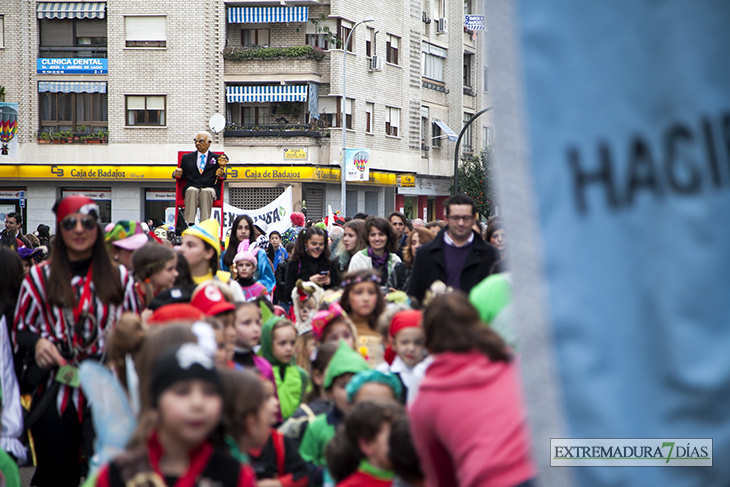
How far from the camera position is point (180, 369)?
282cm

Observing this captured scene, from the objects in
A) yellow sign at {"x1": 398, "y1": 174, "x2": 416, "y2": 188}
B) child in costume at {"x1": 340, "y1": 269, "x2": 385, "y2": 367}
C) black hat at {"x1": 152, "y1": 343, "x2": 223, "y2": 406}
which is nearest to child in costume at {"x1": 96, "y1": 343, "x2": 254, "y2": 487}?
black hat at {"x1": 152, "y1": 343, "x2": 223, "y2": 406}

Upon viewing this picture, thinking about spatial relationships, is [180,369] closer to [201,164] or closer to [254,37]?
[201,164]

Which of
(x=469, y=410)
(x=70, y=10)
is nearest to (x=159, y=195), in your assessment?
(x=70, y=10)

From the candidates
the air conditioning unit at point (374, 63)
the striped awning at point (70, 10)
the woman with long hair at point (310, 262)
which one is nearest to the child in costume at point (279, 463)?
the woman with long hair at point (310, 262)

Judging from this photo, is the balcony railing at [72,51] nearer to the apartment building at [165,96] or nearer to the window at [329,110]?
the apartment building at [165,96]

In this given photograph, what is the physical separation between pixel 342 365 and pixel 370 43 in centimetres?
3988

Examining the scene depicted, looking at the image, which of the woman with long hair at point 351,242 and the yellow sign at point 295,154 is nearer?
the woman with long hair at point 351,242

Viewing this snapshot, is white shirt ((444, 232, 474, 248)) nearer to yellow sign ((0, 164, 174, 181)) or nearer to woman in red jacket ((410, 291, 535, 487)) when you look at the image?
woman in red jacket ((410, 291, 535, 487))

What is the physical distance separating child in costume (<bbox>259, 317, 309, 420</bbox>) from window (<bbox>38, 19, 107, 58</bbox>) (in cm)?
3645

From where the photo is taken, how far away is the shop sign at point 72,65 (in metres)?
39.2

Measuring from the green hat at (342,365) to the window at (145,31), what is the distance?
36.3 meters

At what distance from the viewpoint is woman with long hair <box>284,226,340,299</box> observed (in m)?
10.4

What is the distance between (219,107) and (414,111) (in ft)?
39.0

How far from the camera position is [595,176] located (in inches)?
53.9
